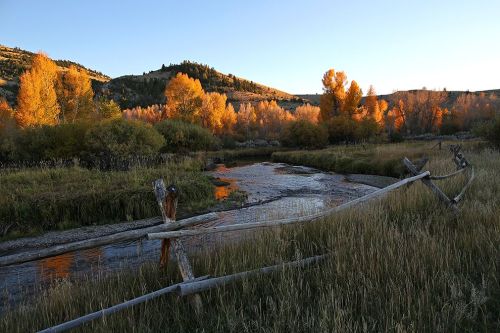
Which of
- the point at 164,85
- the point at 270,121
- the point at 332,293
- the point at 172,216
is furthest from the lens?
the point at 164,85

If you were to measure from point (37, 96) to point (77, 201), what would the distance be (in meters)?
27.6

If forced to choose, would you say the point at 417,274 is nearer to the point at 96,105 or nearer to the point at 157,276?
the point at 157,276

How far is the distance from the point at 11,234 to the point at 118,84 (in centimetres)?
15188

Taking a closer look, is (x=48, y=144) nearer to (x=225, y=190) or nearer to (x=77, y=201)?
(x=225, y=190)

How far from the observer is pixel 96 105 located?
44031mm

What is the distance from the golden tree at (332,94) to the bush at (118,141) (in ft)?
108

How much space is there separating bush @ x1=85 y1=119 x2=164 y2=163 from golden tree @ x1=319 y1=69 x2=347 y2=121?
32.8 meters

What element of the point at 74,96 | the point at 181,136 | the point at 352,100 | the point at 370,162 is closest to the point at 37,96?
the point at 74,96

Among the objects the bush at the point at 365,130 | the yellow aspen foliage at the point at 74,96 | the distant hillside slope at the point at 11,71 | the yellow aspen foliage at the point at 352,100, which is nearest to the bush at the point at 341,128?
the bush at the point at 365,130

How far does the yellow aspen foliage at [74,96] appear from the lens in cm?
4056

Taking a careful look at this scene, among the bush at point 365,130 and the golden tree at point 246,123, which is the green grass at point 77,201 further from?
the golden tree at point 246,123

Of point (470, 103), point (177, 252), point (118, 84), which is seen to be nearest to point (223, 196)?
point (177, 252)

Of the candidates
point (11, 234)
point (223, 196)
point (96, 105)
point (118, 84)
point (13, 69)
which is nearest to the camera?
point (11, 234)

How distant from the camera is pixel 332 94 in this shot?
Answer: 52719mm
